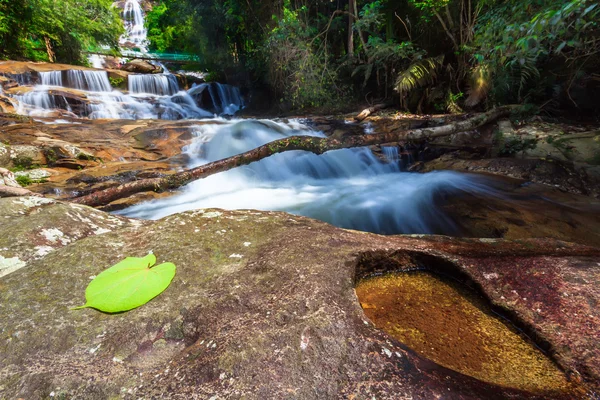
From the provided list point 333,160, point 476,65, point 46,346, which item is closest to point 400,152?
point 333,160

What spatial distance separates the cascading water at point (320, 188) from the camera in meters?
4.00

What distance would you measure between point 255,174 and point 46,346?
17.6 feet

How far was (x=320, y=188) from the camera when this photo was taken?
18.5 feet

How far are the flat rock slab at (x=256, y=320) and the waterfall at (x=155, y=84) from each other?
14239 millimetres

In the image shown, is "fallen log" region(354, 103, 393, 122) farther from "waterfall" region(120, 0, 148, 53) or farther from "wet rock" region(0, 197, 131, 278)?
"waterfall" region(120, 0, 148, 53)

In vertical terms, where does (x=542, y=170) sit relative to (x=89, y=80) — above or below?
below

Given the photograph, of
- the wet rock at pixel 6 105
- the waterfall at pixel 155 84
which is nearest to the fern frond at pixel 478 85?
the wet rock at pixel 6 105

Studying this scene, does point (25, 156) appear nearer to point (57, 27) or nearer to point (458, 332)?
point (458, 332)

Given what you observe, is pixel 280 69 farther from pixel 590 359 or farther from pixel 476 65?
pixel 590 359

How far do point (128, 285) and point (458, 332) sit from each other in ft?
4.72

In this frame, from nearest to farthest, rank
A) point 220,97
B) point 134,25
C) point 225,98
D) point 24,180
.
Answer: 1. point 24,180
2. point 220,97
3. point 225,98
4. point 134,25

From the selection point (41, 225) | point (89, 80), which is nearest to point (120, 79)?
point (89, 80)

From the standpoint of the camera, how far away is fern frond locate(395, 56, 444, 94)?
8609 millimetres

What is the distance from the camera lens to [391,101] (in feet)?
34.2
